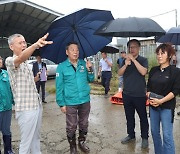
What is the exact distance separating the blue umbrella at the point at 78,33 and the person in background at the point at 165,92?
1.17 m

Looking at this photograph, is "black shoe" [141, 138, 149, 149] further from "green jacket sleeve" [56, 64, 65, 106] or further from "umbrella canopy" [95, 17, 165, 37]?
"umbrella canopy" [95, 17, 165, 37]

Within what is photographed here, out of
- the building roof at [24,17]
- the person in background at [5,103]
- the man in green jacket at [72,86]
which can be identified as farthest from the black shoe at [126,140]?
the building roof at [24,17]

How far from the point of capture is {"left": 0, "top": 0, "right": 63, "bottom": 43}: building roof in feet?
41.8

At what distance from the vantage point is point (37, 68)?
25.7 ft

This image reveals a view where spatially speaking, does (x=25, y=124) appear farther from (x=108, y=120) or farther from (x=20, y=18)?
(x=20, y=18)

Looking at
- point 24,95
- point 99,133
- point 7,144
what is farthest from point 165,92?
point 7,144

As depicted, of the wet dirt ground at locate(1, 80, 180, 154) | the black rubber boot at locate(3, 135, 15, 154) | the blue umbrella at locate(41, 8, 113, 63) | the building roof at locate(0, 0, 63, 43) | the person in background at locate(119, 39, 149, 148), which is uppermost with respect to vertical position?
the building roof at locate(0, 0, 63, 43)

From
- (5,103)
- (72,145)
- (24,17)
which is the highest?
(24,17)

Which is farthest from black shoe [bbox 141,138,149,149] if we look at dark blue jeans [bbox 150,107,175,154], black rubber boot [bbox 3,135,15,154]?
black rubber boot [bbox 3,135,15,154]

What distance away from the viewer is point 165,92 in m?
3.35

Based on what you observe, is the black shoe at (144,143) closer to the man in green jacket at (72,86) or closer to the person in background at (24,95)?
the man in green jacket at (72,86)

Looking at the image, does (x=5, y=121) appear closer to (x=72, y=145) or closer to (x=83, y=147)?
(x=72, y=145)

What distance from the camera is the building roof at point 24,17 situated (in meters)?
12.7

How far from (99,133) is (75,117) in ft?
4.12
